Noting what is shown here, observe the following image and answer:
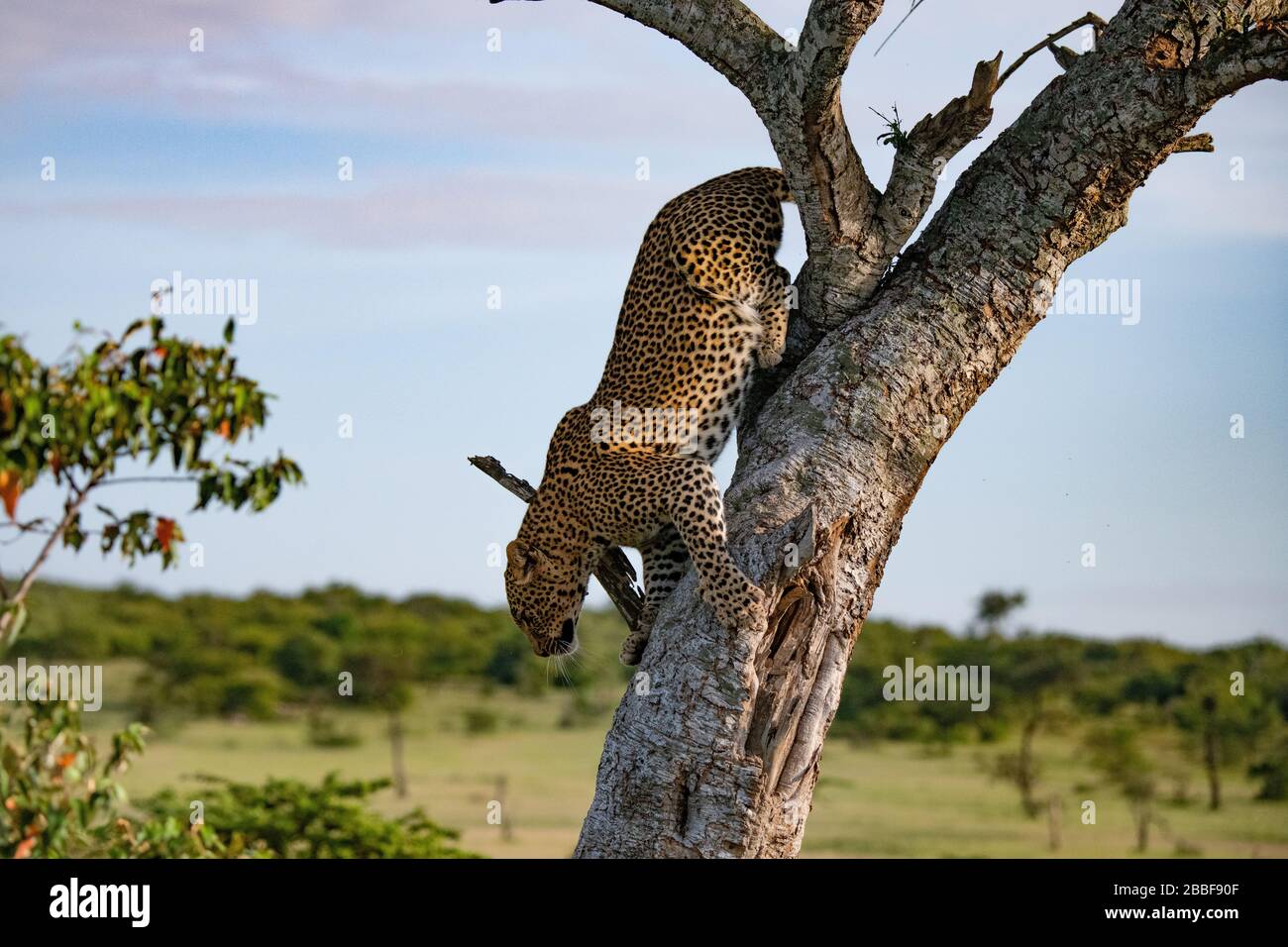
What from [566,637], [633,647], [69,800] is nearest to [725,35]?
[633,647]

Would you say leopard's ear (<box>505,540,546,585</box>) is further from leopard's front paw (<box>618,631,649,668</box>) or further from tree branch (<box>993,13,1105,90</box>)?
tree branch (<box>993,13,1105,90</box>)

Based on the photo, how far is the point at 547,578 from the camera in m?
6.91

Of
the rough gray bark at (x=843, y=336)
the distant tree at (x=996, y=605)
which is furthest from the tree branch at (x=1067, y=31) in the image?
the distant tree at (x=996, y=605)

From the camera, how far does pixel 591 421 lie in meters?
6.77

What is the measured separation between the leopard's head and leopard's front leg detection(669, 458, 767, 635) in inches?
30.7

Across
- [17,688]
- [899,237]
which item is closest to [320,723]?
[17,688]

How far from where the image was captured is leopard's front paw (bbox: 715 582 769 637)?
5652mm

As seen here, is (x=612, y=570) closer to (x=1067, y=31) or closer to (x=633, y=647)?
(x=633, y=647)

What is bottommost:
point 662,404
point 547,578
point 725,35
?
point 547,578

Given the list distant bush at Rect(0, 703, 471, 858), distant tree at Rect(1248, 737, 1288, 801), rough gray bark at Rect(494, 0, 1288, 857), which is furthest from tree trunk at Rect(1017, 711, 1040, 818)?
rough gray bark at Rect(494, 0, 1288, 857)

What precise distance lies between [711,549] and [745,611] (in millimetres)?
341

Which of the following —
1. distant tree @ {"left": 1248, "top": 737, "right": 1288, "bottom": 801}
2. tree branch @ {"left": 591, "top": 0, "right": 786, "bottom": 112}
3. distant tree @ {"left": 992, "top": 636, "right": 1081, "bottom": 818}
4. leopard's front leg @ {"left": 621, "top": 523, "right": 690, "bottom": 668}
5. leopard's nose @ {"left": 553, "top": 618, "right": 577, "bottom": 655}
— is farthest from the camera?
distant tree @ {"left": 992, "top": 636, "right": 1081, "bottom": 818}
